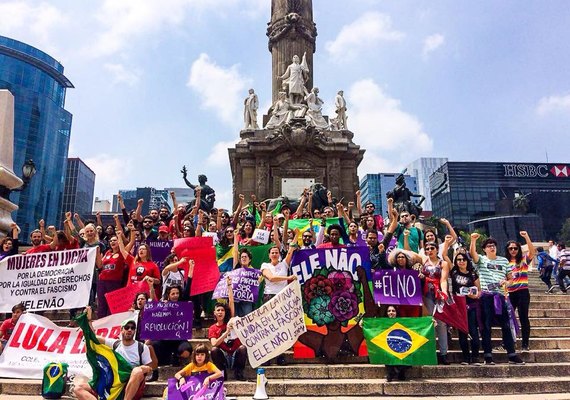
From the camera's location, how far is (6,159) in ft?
39.8

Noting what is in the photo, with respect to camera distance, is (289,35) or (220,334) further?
(289,35)

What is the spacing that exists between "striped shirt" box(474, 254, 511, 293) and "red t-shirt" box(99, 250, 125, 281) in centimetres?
653

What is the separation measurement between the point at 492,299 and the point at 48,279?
27.0 feet

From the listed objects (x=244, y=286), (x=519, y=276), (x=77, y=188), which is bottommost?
(x=244, y=286)

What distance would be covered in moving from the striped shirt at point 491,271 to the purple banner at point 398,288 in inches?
43.9

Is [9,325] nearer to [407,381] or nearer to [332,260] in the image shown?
[332,260]

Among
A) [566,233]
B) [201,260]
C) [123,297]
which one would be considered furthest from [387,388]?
[566,233]

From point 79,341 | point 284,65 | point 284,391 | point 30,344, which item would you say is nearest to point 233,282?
point 284,391

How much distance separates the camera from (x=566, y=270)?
13836mm

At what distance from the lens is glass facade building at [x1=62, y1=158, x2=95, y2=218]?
4564 inches

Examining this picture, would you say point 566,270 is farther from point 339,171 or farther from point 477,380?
point 339,171

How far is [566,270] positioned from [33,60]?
116 meters

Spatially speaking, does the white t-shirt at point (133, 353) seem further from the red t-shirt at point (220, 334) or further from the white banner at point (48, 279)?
the white banner at point (48, 279)

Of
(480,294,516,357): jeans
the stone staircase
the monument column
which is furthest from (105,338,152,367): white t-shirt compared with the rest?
the monument column
